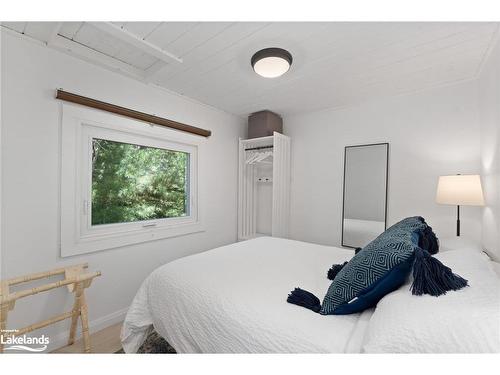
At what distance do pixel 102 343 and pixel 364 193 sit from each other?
9.38 feet

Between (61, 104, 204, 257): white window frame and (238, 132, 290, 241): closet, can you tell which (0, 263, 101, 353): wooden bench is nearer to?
(61, 104, 204, 257): white window frame

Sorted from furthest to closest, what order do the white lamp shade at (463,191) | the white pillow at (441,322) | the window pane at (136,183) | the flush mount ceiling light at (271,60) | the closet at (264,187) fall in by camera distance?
the closet at (264,187)
the window pane at (136,183)
the white lamp shade at (463,191)
the flush mount ceiling light at (271,60)
the white pillow at (441,322)

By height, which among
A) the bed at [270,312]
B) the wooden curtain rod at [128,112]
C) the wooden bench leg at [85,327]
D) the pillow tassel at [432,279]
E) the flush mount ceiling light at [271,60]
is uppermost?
the flush mount ceiling light at [271,60]

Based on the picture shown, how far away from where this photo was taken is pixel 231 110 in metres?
3.06

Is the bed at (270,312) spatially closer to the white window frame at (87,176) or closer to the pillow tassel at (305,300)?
the pillow tassel at (305,300)

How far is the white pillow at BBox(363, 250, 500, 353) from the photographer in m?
0.61

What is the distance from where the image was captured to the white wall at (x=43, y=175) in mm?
1543

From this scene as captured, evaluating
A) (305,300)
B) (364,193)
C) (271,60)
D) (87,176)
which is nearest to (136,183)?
(87,176)

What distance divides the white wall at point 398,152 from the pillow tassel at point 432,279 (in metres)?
1.79

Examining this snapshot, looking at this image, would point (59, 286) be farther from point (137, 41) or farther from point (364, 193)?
point (364, 193)

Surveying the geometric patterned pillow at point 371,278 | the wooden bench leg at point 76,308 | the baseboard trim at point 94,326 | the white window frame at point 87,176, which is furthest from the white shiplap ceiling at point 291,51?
the baseboard trim at point 94,326

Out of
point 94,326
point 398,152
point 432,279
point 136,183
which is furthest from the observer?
point 398,152

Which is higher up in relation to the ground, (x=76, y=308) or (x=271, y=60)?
(x=271, y=60)

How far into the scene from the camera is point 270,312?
0.99 meters
